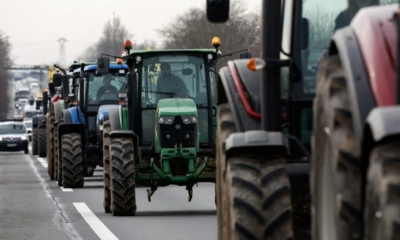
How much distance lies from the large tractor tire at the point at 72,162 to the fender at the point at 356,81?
22.7 metres

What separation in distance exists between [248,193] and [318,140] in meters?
1.31

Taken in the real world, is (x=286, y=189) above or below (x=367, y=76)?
below

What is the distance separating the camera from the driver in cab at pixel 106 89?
1209 inches

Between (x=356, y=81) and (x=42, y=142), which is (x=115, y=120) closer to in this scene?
(x=356, y=81)

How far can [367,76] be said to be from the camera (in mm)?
6285

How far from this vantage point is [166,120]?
71.7 ft

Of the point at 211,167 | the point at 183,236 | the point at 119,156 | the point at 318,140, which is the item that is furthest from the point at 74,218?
the point at 318,140

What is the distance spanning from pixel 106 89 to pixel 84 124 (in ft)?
2.94

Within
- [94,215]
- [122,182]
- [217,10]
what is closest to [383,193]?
[217,10]

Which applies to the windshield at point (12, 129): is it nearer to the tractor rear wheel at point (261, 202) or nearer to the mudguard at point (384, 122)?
the tractor rear wheel at point (261, 202)

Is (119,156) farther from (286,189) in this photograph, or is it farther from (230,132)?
(286,189)

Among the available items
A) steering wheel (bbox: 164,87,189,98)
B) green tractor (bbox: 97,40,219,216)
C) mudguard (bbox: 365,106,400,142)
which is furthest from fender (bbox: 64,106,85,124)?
mudguard (bbox: 365,106,400,142)

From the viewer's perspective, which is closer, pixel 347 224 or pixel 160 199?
pixel 347 224

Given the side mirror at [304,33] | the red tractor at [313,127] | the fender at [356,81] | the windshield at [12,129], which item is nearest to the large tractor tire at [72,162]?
the red tractor at [313,127]
